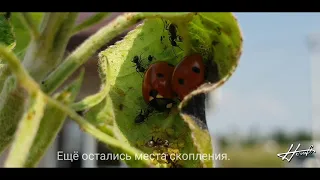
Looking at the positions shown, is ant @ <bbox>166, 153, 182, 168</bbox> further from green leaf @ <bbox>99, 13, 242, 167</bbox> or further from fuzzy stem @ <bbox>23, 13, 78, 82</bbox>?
fuzzy stem @ <bbox>23, 13, 78, 82</bbox>

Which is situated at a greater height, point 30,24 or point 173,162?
point 30,24

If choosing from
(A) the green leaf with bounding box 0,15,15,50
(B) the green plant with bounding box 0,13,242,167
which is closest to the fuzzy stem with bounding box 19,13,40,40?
(B) the green plant with bounding box 0,13,242,167

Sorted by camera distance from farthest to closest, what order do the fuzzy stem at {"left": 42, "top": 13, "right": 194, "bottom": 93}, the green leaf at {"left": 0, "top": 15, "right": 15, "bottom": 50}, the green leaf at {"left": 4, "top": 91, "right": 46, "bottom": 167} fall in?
1. the green leaf at {"left": 0, "top": 15, "right": 15, "bottom": 50}
2. the fuzzy stem at {"left": 42, "top": 13, "right": 194, "bottom": 93}
3. the green leaf at {"left": 4, "top": 91, "right": 46, "bottom": 167}

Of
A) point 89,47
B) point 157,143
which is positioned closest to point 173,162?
point 157,143

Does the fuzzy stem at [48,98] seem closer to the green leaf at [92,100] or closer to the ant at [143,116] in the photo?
the green leaf at [92,100]

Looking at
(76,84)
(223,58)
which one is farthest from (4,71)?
(223,58)

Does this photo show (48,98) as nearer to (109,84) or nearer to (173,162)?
(109,84)

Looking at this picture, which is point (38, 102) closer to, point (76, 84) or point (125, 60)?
point (76, 84)
